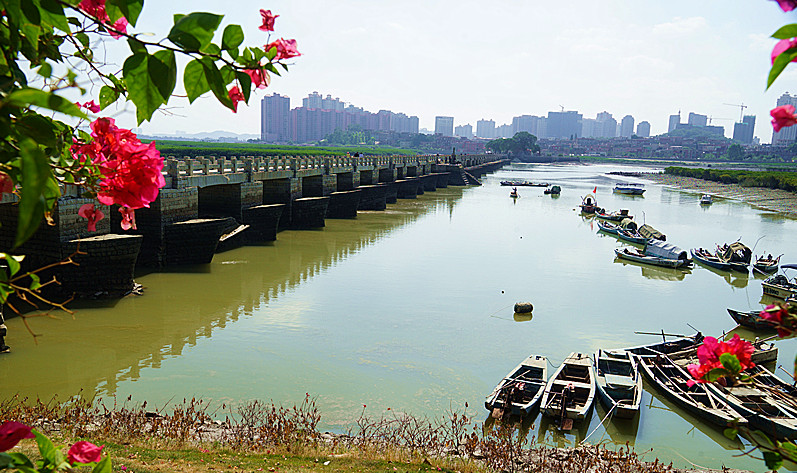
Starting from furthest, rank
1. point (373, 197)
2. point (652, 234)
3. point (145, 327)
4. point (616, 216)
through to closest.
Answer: point (616, 216)
point (373, 197)
point (652, 234)
point (145, 327)

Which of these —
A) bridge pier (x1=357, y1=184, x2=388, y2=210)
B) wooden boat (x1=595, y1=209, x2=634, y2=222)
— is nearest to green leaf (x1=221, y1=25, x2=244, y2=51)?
bridge pier (x1=357, y1=184, x2=388, y2=210)

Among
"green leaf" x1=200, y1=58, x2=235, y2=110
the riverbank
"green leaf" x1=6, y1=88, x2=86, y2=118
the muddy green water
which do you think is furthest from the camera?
the riverbank

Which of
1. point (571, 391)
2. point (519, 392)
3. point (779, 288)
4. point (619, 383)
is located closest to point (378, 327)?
point (519, 392)

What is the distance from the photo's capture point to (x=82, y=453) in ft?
6.62

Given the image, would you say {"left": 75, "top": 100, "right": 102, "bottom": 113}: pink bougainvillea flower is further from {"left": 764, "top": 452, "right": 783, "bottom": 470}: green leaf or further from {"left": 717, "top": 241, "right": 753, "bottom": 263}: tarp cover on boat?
{"left": 717, "top": 241, "right": 753, "bottom": 263}: tarp cover on boat

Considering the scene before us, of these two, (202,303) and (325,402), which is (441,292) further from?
(325,402)

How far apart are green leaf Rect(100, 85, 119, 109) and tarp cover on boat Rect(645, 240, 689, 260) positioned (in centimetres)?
3491

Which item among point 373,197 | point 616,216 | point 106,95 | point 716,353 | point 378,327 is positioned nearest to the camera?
point 716,353

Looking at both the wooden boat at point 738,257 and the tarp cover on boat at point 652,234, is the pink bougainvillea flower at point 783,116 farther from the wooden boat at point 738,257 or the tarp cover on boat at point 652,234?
the tarp cover on boat at point 652,234

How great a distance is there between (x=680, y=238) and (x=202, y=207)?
116ft

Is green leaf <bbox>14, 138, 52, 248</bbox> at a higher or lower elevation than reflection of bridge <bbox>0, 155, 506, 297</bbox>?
higher

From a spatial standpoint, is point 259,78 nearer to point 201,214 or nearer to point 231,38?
point 231,38

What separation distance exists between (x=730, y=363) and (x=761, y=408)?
12825 mm

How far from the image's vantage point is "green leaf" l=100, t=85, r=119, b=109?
2961 mm
